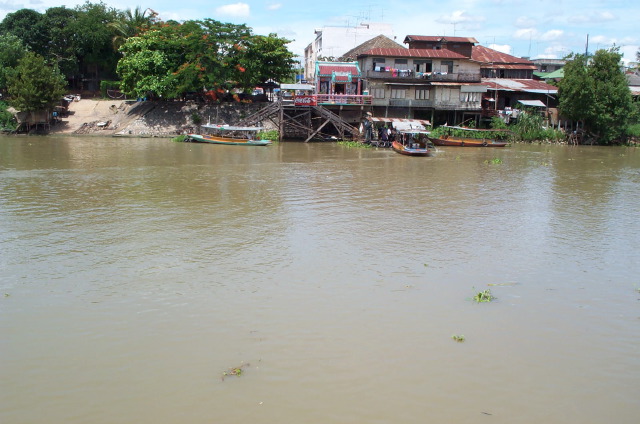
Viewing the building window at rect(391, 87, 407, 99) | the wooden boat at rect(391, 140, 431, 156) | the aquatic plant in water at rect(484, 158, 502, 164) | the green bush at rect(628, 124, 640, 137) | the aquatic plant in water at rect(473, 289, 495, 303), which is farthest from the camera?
the green bush at rect(628, 124, 640, 137)

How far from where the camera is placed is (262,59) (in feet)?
126

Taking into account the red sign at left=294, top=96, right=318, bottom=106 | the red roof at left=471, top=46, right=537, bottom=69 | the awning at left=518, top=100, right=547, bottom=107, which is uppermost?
the red roof at left=471, top=46, right=537, bottom=69

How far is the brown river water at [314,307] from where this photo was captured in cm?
677

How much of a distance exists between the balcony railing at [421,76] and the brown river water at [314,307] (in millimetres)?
21848

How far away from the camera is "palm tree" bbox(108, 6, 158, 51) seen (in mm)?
42125

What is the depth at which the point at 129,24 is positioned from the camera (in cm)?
4281

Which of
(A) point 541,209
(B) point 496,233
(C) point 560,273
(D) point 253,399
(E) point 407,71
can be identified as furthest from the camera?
(E) point 407,71

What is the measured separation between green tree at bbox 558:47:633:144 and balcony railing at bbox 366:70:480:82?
21.8ft

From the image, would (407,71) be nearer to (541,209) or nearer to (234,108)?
(234,108)

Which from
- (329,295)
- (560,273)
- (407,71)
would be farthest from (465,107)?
(329,295)

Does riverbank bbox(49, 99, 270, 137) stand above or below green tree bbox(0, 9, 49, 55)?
below

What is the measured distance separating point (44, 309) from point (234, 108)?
32325 millimetres

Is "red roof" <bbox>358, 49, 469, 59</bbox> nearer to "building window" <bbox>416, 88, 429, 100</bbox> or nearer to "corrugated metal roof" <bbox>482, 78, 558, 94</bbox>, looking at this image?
"building window" <bbox>416, 88, 429, 100</bbox>

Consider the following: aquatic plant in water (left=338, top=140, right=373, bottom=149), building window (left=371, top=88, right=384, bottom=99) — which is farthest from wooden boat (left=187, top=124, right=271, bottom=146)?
building window (left=371, top=88, right=384, bottom=99)
